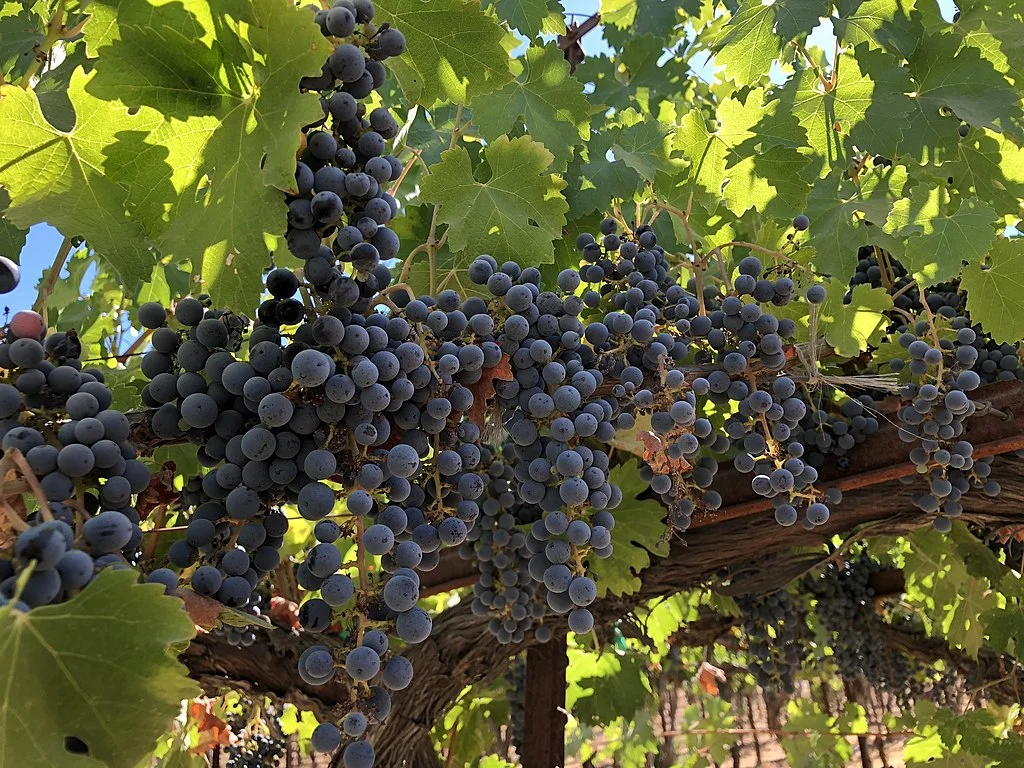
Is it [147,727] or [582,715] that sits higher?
[582,715]

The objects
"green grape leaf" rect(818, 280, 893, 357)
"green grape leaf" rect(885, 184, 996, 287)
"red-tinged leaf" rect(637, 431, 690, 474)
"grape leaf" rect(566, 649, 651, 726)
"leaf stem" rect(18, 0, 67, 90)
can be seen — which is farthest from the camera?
"grape leaf" rect(566, 649, 651, 726)

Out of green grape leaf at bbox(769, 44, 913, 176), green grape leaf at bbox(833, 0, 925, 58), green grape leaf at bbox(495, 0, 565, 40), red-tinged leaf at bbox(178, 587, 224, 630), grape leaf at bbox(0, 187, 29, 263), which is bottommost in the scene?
red-tinged leaf at bbox(178, 587, 224, 630)

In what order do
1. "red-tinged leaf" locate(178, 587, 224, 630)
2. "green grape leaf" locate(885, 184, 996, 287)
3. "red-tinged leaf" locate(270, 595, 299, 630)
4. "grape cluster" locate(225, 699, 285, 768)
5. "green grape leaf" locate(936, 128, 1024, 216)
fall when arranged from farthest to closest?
"grape cluster" locate(225, 699, 285, 768), "red-tinged leaf" locate(270, 595, 299, 630), "green grape leaf" locate(936, 128, 1024, 216), "green grape leaf" locate(885, 184, 996, 287), "red-tinged leaf" locate(178, 587, 224, 630)

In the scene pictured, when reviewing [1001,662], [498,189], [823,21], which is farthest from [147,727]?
[1001,662]

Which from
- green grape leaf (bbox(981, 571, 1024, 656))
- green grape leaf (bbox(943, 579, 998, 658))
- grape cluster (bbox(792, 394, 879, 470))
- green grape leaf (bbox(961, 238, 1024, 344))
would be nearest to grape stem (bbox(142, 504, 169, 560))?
grape cluster (bbox(792, 394, 879, 470))

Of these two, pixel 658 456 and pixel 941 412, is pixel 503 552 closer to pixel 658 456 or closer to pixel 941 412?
pixel 658 456

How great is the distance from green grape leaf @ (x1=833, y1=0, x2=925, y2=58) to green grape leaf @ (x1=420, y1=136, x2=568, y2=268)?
100 centimetres

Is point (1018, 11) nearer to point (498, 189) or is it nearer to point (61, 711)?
point (498, 189)

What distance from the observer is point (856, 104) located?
2.05 metres

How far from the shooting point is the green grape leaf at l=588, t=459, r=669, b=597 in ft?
7.56

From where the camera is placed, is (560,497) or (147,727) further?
(560,497)

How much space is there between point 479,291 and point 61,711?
1158 mm

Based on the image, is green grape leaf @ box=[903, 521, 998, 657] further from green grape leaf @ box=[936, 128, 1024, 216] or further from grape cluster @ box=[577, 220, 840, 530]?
grape cluster @ box=[577, 220, 840, 530]

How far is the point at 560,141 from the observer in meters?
2.03
